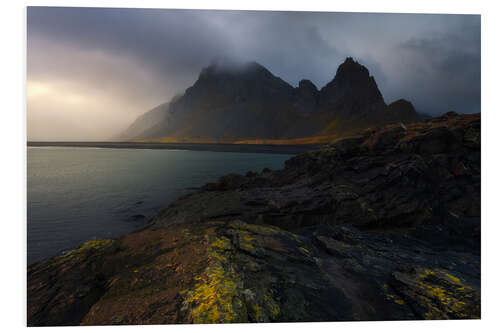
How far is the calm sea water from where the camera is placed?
13.8ft

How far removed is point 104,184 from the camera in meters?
6.16

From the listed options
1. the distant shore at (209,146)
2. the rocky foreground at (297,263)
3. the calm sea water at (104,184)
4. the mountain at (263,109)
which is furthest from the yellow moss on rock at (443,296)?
the calm sea water at (104,184)

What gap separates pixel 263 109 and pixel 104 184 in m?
6.73

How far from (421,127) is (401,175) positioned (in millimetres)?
1843

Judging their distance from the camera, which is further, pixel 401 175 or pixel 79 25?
pixel 401 175

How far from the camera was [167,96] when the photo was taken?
21.3 ft

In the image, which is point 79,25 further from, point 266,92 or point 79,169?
point 266,92

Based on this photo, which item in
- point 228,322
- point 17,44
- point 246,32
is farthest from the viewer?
point 246,32

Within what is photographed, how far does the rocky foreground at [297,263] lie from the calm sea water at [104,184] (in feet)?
4.68

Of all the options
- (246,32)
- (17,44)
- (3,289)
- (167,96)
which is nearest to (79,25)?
(17,44)

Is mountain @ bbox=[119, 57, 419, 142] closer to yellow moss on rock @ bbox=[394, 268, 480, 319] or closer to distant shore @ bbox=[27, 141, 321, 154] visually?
distant shore @ bbox=[27, 141, 321, 154]

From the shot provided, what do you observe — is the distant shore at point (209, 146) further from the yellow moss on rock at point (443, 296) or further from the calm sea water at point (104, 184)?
the yellow moss on rock at point (443, 296)

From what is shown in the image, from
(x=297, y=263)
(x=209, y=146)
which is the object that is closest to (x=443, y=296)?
(x=297, y=263)

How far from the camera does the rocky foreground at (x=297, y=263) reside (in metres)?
2.21
